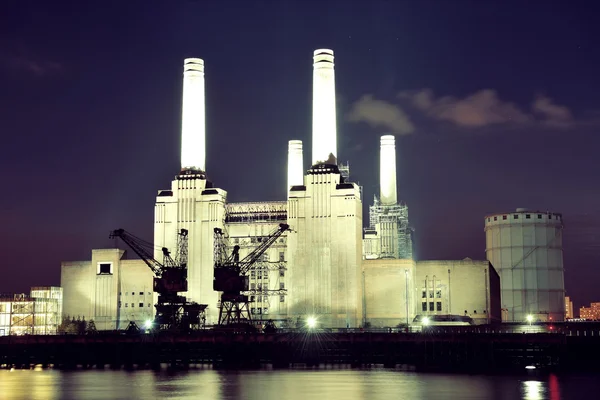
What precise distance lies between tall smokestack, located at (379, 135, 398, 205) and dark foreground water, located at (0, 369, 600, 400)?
76177mm

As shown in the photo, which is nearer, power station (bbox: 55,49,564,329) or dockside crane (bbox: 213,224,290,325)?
dockside crane (bbox: 213,224,290,325)

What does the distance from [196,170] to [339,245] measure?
2465cm

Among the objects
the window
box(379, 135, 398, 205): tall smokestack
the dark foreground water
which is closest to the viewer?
the dark foreground water

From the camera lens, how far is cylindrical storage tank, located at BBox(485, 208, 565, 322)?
16338 centimetres

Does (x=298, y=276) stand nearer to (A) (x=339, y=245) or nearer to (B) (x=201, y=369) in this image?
(A) (x=339, y=245)

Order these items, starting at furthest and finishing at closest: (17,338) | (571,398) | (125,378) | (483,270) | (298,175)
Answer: (298,175)
(483,270)
(17,338)
(125,378)
(571,398)

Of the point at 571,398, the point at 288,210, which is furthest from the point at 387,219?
the point at 571,398

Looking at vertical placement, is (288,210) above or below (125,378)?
above

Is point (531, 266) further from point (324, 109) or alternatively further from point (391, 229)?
point (324, 109)

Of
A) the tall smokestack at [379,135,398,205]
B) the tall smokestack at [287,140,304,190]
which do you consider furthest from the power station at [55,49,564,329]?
the tall smokestack at [379,135,398,205]

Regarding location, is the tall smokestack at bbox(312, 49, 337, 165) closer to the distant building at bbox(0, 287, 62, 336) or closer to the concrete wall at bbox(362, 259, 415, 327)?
the concrete wall at bbox(362, 259, 415, 327)

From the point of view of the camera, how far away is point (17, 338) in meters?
120

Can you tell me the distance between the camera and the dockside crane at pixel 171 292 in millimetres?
125812

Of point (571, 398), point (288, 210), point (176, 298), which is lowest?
point (571, 398)
